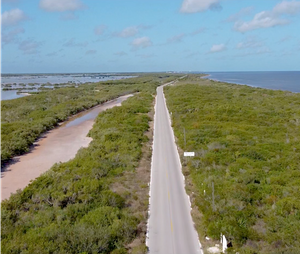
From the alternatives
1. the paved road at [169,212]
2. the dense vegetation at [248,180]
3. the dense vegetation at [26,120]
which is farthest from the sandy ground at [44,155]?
the dense vegetation at [248,180]

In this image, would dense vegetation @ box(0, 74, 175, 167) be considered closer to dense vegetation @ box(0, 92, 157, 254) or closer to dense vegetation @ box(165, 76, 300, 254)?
dense vegetation @ box(0, 92, 157, 254)

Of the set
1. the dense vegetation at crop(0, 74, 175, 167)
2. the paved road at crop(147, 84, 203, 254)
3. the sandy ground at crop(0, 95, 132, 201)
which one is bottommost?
the sandy ground at crop(0, 95, 132, 201)

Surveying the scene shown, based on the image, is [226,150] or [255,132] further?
[255,132]

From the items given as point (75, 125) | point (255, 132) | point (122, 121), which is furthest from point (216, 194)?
point (75, 125)

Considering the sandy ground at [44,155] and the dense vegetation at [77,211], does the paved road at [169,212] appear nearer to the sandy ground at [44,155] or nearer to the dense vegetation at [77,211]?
the dense vegetation at [77,211]

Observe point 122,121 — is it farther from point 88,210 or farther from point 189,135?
point 88,210

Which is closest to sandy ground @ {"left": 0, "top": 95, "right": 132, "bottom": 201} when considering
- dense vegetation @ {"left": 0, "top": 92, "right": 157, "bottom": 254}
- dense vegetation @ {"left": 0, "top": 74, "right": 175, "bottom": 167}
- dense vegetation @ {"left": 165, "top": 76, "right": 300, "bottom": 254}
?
dense vegetation @ {"left": 0, "top": 74, "right": 175, "bottom": 167}
